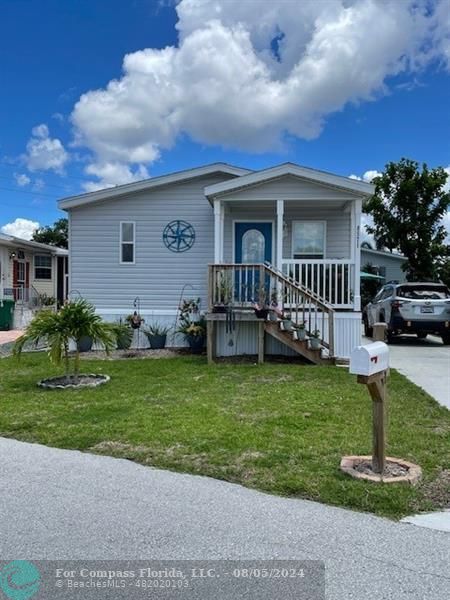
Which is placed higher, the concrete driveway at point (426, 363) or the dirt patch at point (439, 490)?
the concrete driveway at point (426, 363)

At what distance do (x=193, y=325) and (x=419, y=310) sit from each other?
6.02 m

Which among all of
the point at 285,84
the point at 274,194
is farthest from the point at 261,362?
the point at 285,84

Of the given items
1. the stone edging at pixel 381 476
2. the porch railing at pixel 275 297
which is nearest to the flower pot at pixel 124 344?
the porch railing at pixel 275 297

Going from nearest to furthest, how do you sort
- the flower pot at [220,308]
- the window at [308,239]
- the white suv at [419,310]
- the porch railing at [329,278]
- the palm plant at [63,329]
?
the palm plant at [63,329]
the flower pot at [220,308]
the porch railing at [329,278]
the window at [308,239]
the white suv at [419,310]

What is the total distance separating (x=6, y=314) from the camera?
16.8 meters

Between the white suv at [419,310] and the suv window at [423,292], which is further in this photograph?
the suv window at [423,292]

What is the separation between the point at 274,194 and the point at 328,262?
1850 mm

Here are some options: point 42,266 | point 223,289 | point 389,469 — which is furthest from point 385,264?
point 389,469

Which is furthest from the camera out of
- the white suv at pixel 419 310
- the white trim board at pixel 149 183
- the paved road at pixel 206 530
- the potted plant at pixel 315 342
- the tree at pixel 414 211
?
the tree at pixel 414 211

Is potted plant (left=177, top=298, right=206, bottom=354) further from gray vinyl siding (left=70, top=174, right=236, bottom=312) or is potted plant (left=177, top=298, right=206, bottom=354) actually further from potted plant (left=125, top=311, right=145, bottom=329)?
potted plant (left=125, top=311, right=145, bottom=329)

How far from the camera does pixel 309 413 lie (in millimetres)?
6035

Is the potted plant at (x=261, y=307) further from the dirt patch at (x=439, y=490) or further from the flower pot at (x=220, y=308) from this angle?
the dirt patch at (x=439, y=490)

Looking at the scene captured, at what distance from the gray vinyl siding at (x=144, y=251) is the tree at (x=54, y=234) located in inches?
1485

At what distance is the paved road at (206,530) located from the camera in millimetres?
2748
